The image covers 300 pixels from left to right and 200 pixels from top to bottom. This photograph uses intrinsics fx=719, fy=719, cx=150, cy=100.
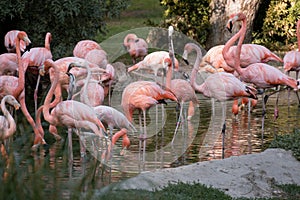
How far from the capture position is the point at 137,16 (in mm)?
26828

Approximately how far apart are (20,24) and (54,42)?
0.62 meters

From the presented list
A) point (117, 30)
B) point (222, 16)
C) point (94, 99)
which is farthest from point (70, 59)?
point (117, 30)

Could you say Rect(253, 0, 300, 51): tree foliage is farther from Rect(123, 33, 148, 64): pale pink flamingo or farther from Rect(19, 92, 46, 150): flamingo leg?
Rect(19, 92, 46, 150): flamingo leg

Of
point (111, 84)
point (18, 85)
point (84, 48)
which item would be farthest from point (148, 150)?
point (84, 48)

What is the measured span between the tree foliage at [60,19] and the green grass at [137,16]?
1076cm

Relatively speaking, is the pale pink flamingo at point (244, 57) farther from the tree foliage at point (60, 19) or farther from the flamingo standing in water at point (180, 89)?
the tree foliage at point (60, 19)

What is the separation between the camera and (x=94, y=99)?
286 inches

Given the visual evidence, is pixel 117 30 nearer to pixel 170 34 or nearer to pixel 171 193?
pixel 170 34

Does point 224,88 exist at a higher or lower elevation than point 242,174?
higher

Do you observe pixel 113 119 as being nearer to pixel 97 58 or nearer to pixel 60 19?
pixel 97 58

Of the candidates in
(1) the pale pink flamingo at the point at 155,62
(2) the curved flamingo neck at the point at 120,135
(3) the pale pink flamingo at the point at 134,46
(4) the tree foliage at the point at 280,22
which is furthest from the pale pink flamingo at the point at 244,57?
(4) the tree foliage at the point at 280,22

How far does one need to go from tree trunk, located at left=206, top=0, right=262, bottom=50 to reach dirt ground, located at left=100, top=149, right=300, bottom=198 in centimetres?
738

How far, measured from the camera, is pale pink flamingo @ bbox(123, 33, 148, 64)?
1005 cm

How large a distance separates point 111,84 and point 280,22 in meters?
7.34
